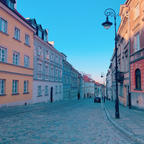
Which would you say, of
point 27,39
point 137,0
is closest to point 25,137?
point 137,0

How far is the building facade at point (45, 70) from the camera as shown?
982 inches

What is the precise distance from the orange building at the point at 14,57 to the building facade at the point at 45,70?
173 cm

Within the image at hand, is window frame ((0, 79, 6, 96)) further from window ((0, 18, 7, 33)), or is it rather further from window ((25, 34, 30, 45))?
window ((25, 34, 30, 45))

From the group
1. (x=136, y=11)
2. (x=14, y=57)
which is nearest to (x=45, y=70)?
(x=14, y=57)

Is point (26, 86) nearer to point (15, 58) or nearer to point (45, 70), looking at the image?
point (15, 58)

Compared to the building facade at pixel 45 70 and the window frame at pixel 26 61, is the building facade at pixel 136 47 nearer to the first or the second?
the window frame at pixel 26 61

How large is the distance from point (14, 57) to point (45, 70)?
386 inches

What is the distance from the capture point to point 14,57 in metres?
19.3

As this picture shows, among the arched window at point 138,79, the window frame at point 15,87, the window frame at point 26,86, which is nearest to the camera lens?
the arched window at point 138,79

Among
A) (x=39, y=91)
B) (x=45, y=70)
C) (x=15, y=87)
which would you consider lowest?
(x=39, y=91)

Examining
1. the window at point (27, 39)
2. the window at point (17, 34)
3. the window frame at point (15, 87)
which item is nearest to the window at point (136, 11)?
the window at point (17, 34)

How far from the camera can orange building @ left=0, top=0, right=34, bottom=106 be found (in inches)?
669

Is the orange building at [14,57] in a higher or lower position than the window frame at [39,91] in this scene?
higher

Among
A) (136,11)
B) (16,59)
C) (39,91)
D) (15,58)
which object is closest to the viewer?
(136,11)
